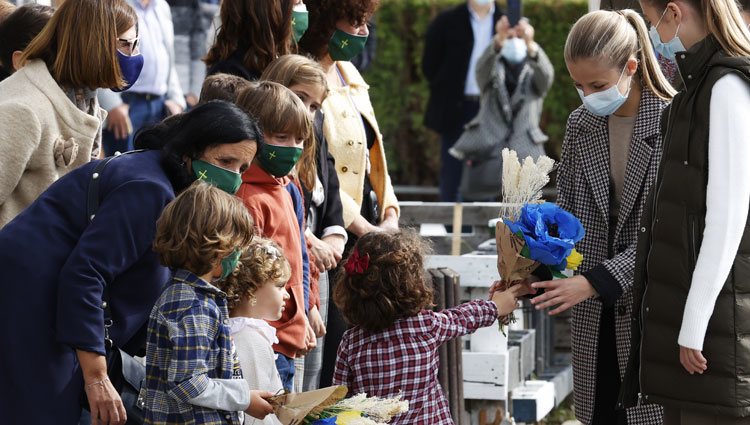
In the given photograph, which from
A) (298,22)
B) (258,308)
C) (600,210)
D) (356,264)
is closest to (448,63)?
(298,22)

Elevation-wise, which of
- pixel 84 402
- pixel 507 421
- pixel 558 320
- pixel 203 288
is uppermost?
pixel 203 288

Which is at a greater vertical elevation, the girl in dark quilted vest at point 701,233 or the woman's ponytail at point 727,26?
the woman's ponytail at point 727,26

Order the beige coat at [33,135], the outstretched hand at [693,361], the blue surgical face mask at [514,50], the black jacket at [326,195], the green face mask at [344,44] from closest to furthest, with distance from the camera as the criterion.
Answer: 1. the outstretched hand at [693,361]
2. the beige coat at [33,135]
3. the black jacket at [326,195]
4. the green face mask at [344,44]
5. the blue surgical face mask at [514,50]

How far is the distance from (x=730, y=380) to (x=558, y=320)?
17.4 ft

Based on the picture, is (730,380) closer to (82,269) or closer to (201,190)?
(201,190)

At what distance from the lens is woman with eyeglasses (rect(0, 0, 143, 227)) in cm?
426

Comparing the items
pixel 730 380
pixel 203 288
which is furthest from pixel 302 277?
pixel 730 380

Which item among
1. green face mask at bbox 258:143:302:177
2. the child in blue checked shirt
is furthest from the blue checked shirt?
green face mask at bbox 258:143:302:177

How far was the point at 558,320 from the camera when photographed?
30.0 feet

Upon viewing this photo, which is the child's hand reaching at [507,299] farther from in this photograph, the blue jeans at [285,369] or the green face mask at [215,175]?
the green face mask at [215,175]

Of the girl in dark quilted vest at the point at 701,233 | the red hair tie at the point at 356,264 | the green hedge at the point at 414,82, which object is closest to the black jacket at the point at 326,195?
the red hair tie at the point at 356,264

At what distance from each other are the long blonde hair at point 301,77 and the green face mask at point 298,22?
1.30 ft

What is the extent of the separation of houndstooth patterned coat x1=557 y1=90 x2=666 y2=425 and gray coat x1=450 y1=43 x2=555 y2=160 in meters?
5.27

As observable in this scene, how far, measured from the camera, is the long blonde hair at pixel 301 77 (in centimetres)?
488
